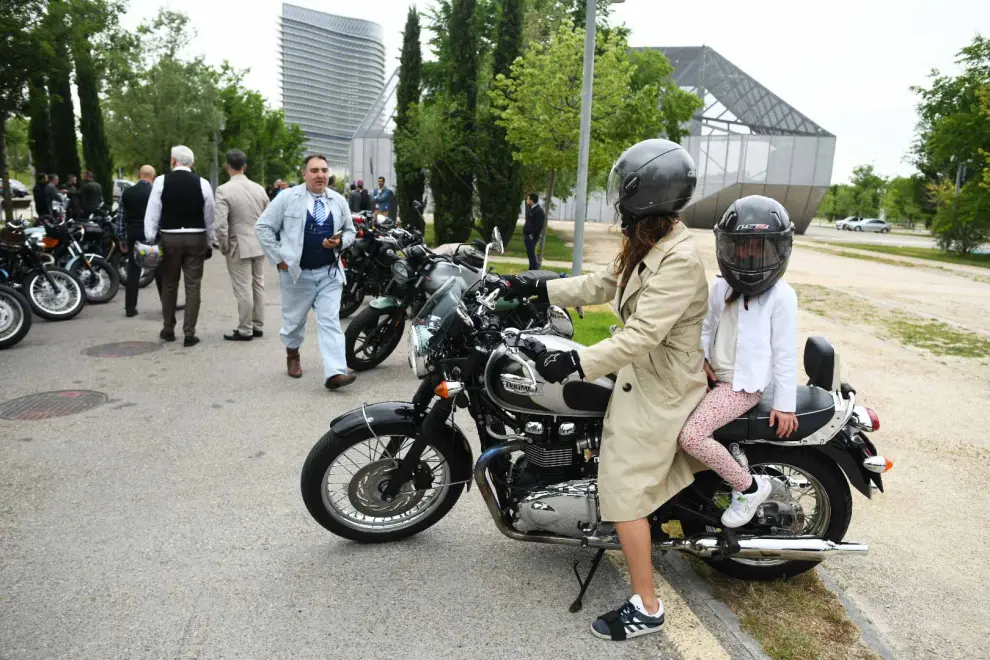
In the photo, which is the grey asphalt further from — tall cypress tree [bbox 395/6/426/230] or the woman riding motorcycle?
tall cypress tree [bbox 395/6/426/230]

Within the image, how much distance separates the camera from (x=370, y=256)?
905cm

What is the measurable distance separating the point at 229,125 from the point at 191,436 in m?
42.9

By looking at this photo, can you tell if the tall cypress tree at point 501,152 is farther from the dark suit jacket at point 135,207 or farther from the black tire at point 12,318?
the black tire at point 12,318

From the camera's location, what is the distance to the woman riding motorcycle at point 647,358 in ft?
8.86

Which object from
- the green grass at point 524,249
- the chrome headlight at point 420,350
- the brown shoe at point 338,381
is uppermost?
the chrome headlight at point 420,350

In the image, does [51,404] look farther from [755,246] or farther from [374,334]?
[755,246]

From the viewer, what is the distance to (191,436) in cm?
520

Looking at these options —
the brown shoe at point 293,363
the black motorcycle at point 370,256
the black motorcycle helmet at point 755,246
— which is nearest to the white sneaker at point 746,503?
the black motorcycle helmet at point 755,246

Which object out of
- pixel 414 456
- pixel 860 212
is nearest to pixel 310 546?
pixel 414 456

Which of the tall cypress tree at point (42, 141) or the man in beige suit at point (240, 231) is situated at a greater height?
the tall cypress tree at point (42, 141)

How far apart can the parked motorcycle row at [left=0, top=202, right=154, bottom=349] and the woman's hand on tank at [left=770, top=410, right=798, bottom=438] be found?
25.3 feet

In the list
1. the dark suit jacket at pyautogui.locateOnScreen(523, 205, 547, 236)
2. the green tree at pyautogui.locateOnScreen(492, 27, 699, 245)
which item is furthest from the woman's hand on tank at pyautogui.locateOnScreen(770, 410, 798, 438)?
the green tree at pyautogui.locateOnScreen(492, 27, 699, 245)

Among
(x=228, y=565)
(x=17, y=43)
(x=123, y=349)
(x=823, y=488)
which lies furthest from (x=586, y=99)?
(x=17, y=43)

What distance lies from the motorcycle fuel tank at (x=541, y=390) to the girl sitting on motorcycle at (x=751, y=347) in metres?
0.39
